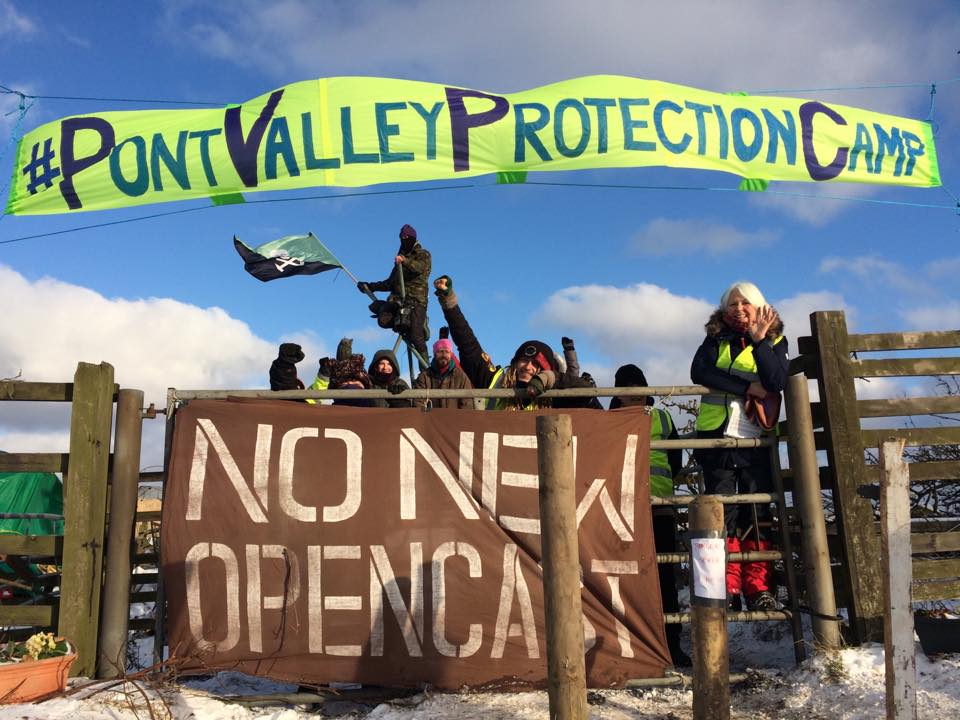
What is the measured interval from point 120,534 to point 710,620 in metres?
3.76

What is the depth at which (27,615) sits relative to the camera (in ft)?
15.6

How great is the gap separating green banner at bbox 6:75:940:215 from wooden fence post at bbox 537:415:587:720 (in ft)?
11.1

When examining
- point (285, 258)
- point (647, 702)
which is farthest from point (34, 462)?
point (647, 702)

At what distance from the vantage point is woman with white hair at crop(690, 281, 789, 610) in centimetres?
497

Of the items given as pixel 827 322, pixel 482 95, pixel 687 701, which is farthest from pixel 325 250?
pixel 687 701

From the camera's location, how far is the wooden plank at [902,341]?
17.1 ft

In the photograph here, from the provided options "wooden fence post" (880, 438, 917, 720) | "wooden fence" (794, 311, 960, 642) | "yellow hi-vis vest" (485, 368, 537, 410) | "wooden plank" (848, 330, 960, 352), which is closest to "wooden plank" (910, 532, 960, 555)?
"wooden fence" (794, 311, 960, 642)

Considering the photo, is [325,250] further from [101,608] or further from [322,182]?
[101,608]

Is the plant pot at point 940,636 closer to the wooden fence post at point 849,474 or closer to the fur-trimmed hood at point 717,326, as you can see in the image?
the wooden fence post at point 849,474

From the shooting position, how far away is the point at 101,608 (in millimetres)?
4816

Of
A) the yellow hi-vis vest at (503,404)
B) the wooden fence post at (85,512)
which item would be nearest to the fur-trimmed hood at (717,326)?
the yellow hi-vis vest at (503,404)

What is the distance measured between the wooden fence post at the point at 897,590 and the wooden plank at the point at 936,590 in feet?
5.83

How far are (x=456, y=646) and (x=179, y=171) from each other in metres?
4.37

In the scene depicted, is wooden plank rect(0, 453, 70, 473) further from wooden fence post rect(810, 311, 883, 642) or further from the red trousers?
wooden fence post rect(810, 311, 883, 642)
